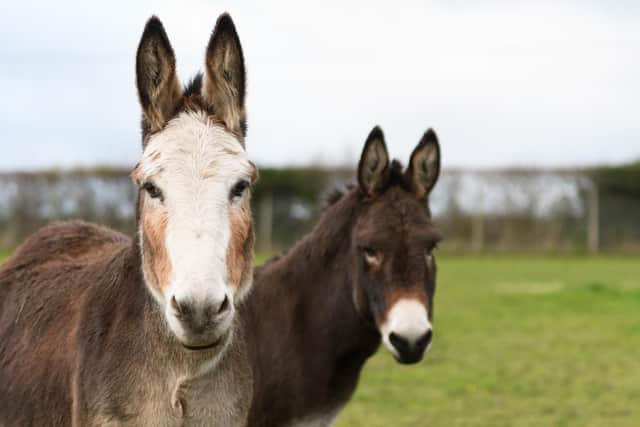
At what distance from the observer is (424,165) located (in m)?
6.43

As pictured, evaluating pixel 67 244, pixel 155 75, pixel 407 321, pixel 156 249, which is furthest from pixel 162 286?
pixel 407 321

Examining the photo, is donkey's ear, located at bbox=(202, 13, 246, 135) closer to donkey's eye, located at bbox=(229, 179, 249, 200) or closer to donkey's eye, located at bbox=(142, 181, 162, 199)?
donkey's eye, located at bbox=(229, 179, 249, 200)

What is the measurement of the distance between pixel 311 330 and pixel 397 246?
84 cm

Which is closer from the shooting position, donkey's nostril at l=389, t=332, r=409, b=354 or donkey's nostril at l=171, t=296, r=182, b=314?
donkey's nostril at l=171, t=296, r=182, b=314

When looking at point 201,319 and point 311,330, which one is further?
point 311,330

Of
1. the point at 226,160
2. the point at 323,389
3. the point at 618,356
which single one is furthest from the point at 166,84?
the point at 618,356

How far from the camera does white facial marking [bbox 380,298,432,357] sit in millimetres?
5477

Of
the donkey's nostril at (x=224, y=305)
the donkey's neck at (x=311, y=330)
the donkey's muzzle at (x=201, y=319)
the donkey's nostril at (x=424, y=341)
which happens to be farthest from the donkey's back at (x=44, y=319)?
the donkey's nostril at (x=424, y=341)

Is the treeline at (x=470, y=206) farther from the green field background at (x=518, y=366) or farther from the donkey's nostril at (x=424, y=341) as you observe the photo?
the donkey's nostril at (x=424, y=341)

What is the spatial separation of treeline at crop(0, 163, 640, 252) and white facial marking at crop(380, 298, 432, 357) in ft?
82.7

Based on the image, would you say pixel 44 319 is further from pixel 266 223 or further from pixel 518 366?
pixel 266 223

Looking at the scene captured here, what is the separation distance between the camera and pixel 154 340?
12.9 ft

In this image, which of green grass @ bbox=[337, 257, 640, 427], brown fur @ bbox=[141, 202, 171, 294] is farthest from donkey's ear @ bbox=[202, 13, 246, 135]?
green grass @ bbox=[337, 257, 640, 427]

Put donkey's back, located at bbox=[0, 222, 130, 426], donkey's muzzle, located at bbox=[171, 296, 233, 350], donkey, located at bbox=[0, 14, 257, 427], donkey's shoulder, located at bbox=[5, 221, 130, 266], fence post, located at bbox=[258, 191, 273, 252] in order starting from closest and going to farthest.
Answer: donkey's muzzle, located at bbox=[171, 296, 233, 350]
donkey, located at bbox=[0, 14, 257, 427]
donkey's back, located at bbox=[0, 222, 130, 426]
donkey's shoulder, located at bbox=[5, 221, 130, 266]
fence post, located at bbox=[258, 191, 273, 252]
